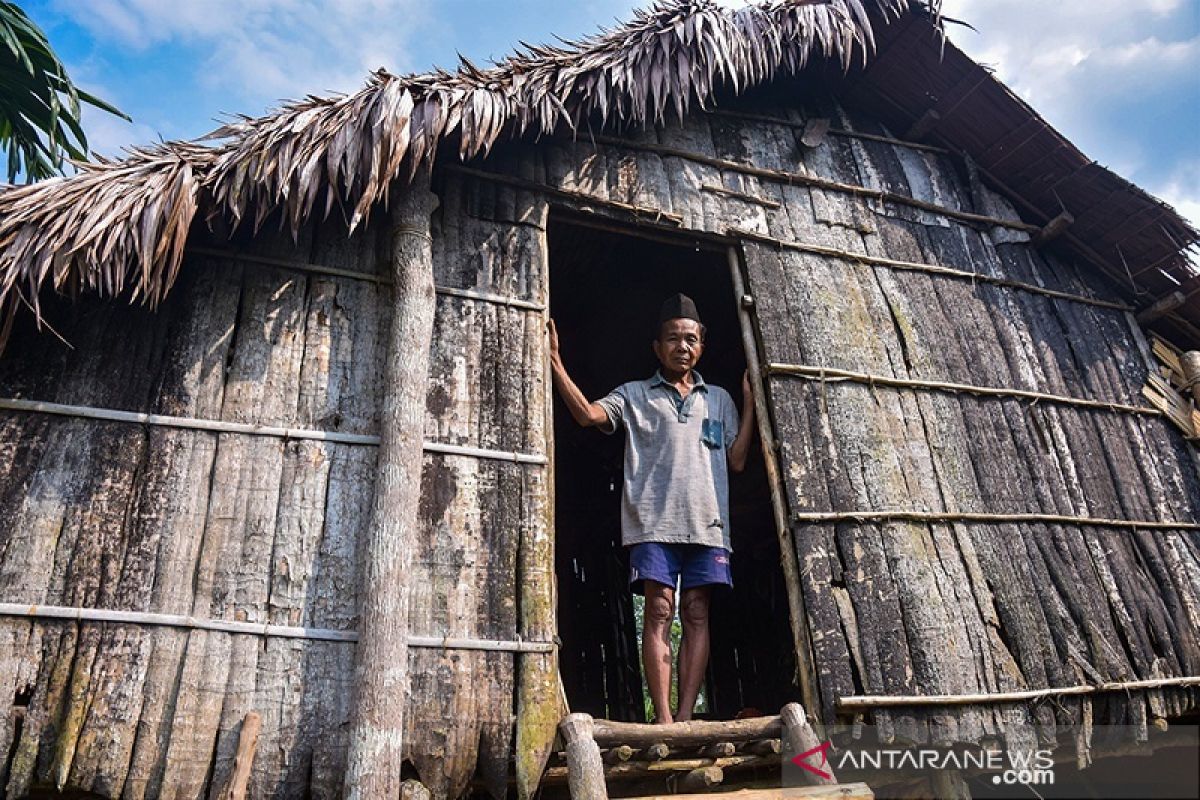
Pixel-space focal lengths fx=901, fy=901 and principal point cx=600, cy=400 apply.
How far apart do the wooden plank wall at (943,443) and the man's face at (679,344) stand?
328 mm

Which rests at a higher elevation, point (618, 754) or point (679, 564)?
point (679, 564)

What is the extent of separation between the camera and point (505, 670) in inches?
121

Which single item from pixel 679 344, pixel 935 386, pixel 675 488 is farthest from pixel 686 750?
pixel 935 386

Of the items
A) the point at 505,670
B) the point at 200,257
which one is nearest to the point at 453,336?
the point at 200,257

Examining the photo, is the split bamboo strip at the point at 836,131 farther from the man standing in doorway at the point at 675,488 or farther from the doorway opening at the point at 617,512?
the man standing in doorway at the point at 675,488

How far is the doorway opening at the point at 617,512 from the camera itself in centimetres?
566

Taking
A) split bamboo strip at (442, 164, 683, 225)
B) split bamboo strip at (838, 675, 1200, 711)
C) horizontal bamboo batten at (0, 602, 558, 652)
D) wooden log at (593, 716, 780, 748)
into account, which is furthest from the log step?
split bamboo strip at (442, 164, 683, 225)

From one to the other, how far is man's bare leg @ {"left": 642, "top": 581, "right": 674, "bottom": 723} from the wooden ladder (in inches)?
9.6

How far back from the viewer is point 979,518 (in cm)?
396

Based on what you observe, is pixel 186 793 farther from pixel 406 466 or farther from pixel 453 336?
pixel 453 336

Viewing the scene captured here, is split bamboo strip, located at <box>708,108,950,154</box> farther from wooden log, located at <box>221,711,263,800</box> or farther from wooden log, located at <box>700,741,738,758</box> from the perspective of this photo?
wooden log, located at <box>221,711,263,800</box>

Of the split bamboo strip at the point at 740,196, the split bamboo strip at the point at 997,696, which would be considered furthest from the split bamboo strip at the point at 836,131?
the split bamboo strip at the point at 997,696

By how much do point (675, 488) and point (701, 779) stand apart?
116 centimetres

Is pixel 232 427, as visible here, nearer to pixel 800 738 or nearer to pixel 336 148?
pixel 336 148
